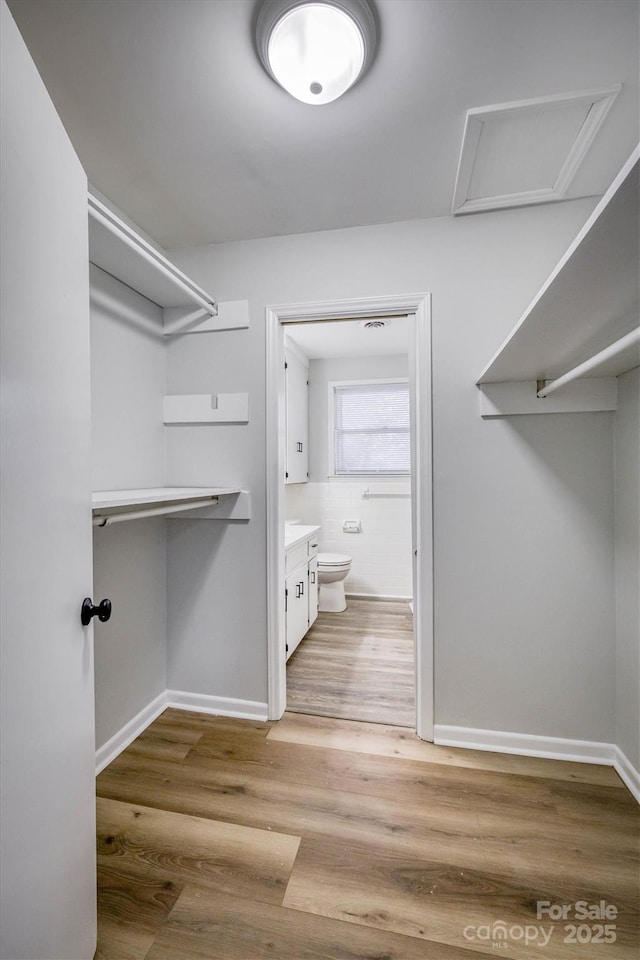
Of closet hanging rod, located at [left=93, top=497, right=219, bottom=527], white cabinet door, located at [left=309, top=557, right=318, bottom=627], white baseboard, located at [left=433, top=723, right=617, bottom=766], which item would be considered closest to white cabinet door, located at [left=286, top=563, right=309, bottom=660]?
white cabinet door, located at [left=309, top=557, right=318, bottom=627]

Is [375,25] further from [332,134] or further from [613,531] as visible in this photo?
[613,531]

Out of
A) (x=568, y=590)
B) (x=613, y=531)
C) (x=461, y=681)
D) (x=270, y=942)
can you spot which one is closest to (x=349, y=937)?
(x=270, y=942)

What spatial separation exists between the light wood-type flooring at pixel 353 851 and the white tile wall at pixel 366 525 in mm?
2261

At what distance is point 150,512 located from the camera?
4.84 ft

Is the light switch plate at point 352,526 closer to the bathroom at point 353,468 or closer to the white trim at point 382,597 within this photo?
the bathroom at point 353,468

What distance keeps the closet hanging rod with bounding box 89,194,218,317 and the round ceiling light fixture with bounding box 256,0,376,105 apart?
66 cm

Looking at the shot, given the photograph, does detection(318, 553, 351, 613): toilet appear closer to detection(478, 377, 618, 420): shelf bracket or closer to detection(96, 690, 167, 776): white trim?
detection(96, 690, 167, 776): white trim

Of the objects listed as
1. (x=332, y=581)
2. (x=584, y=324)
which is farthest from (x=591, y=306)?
(x=332, y=581)

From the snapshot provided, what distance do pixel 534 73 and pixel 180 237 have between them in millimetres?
1600

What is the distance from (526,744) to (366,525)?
2560mm

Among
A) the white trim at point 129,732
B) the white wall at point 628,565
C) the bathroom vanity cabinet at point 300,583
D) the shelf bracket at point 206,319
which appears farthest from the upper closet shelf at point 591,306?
the white trim at point 129,732

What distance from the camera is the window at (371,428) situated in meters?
4.21

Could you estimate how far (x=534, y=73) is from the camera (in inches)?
47.8

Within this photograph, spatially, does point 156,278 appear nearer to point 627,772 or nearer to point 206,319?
point 206,319
